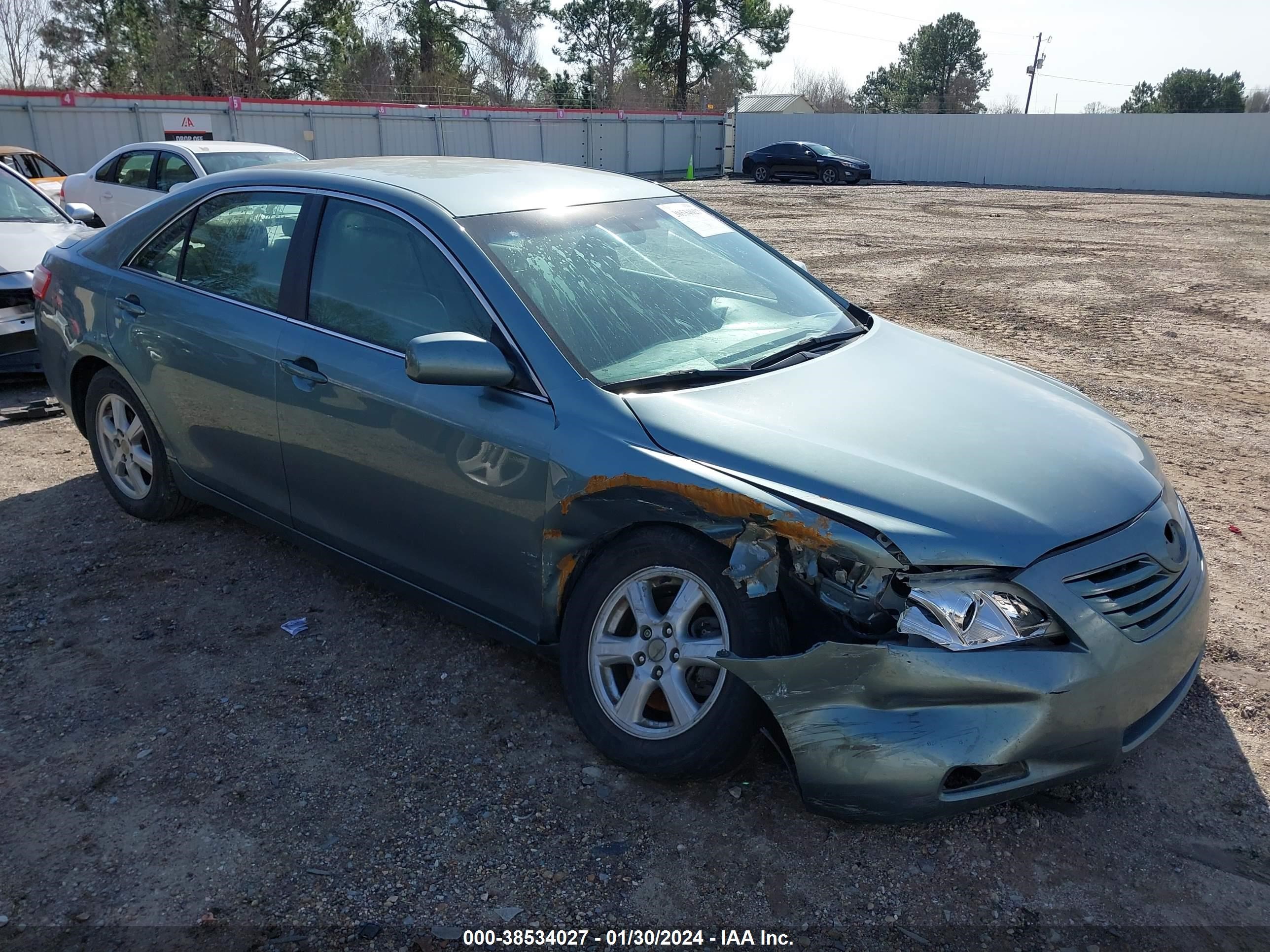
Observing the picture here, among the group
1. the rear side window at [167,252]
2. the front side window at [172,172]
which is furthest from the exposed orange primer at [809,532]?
the front side window at [172,172]

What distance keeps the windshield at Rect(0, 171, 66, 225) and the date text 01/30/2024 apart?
24.9 feet

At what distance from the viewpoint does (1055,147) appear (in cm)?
3259

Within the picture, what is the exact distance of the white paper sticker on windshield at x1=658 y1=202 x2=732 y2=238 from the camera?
159 inches

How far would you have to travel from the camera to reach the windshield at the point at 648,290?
317 cm

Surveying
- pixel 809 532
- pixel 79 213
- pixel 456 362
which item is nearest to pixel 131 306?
pixel 456 362

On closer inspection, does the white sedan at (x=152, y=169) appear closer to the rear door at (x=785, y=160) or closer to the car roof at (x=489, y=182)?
the car roof at (x=489, y=182)

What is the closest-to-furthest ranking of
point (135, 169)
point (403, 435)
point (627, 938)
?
1. point (627, 938)
2. point (403, 435)
3. point (135, 169)

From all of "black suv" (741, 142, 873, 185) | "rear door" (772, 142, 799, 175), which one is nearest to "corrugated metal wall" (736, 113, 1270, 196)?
"black suv" (741, 142, 873, 185)

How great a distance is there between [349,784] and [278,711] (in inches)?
20.8

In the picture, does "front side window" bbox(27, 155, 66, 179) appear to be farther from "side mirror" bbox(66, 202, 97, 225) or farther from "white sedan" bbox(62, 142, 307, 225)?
"side mirror" bbox(66, 202, 97, 225)

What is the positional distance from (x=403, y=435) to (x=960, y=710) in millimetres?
1949

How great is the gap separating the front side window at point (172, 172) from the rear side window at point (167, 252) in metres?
7.74

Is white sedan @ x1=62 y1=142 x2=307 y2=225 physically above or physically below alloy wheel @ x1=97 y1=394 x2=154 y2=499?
above

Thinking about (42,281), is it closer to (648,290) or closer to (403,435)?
(403,435)
